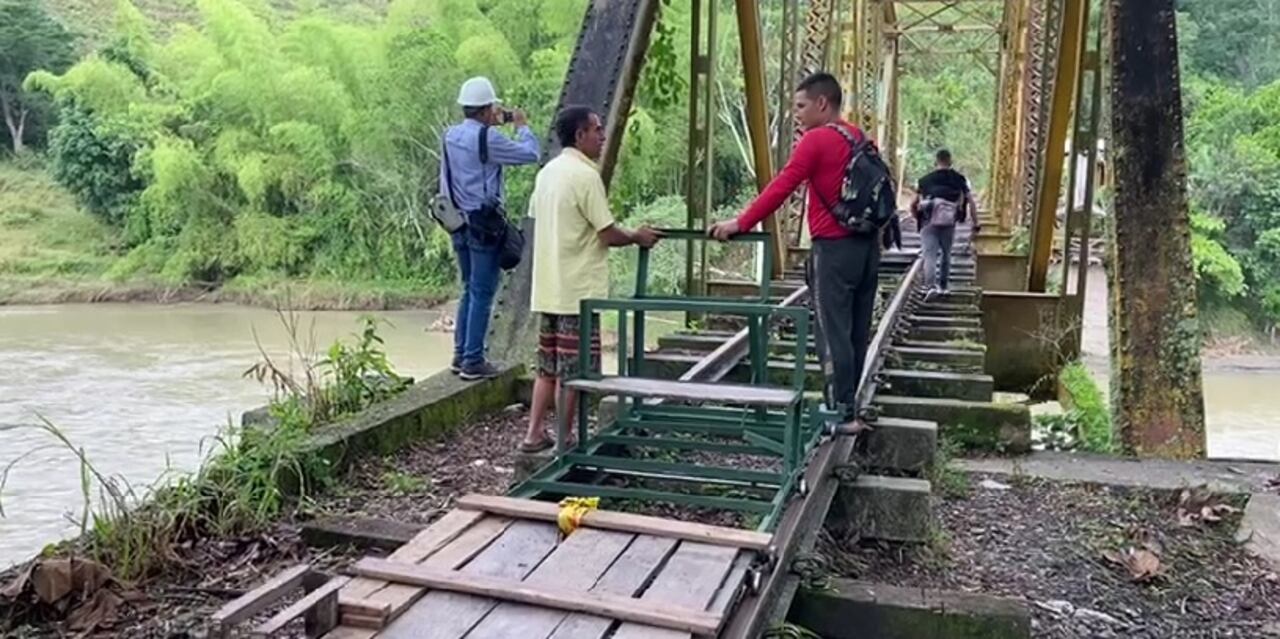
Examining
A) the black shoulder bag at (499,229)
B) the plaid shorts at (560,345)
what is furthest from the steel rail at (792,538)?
the black shoulder bag at (499,229)

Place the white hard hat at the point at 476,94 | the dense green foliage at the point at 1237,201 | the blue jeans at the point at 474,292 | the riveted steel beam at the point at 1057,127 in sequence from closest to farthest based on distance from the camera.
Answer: the white hard hat at the point at 476,94 → the blue jeans at the point at 474,292 → the riveted steel beam at the point at 1057,127 → the dense green foliage at the point at 1237,201

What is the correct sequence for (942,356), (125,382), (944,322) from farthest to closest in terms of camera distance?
(125,382) → (944,322) → (942,356)

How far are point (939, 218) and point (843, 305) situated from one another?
6137 millimetres

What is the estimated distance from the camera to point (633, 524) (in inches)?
114

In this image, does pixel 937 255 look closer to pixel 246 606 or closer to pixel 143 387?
pixel 246 606

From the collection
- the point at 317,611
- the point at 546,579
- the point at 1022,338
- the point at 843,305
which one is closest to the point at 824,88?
the point at 843,305

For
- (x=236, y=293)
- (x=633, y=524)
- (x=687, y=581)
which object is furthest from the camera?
(x=236, y=293)

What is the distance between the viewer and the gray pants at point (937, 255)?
32.5 feet

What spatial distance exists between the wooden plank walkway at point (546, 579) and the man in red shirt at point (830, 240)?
149 centimetres

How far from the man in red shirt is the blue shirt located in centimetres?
164

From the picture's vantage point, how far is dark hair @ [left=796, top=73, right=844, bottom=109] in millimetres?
4027

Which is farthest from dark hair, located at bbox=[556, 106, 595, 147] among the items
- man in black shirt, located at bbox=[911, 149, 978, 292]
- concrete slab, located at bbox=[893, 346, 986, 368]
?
man in black shirt, located at bbox=[911, 149, 978, 292]

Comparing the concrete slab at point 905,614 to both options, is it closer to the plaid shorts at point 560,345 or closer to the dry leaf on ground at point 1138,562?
the dry leaf on ground at point 1138,562

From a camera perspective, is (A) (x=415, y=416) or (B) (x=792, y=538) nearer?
(B) (x=792, y=538)
